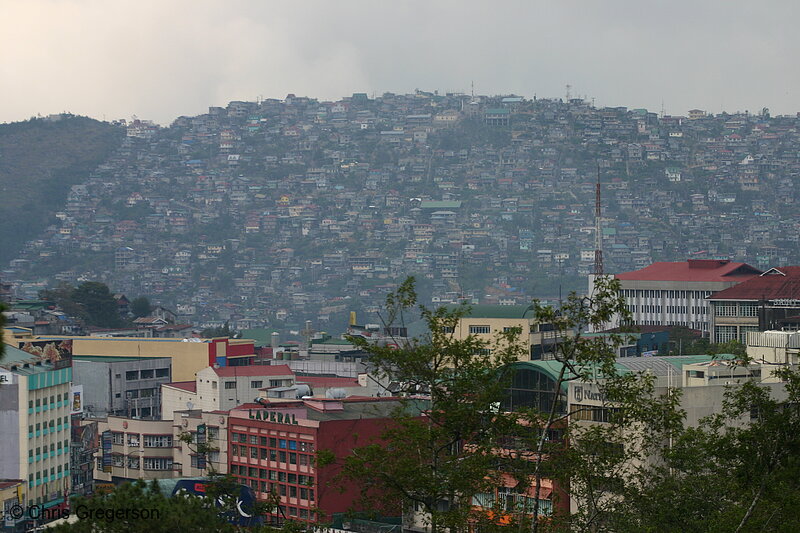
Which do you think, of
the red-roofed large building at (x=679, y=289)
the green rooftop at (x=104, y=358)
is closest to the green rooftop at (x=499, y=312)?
the green rooftop at (x=104, y=358)

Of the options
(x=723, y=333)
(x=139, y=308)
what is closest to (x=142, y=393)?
(x=723, y=333)

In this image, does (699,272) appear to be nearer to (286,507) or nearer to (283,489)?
(283,489)

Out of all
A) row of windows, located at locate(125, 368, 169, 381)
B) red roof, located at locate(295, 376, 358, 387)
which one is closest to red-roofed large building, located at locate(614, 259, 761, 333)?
row of windows, located at locate(125, 368, 169, 381)

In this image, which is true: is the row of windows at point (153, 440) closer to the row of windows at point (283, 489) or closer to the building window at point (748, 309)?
the row of windows at point (283, 489)

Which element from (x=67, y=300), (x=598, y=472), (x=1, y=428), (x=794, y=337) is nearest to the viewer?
(x=598, y=472)

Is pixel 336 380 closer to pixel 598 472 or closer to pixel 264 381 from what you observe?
pixel 264 381

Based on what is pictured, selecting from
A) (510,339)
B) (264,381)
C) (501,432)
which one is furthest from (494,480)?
(264,381)
